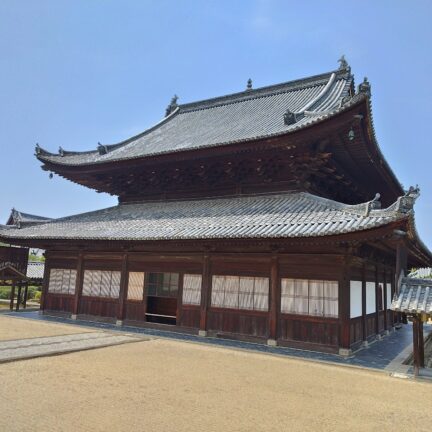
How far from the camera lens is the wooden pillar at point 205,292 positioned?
12.9 m

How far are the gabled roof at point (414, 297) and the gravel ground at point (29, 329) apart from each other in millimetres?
9759

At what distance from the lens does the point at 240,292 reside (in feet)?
40.9

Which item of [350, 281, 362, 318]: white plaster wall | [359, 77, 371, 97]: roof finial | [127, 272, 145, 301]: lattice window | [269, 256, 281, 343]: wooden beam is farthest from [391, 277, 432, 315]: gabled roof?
[127, 272, 145, 301]: lattice window

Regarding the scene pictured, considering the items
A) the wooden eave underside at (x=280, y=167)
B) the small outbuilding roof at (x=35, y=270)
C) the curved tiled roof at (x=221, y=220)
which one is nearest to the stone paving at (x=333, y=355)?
the curved tiled roof at (x=221, y=220)

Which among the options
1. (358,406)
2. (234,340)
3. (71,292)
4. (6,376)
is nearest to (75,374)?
(6,376)

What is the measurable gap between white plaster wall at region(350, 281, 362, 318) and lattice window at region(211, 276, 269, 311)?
2505 millimetres

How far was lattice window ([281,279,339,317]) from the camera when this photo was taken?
11.0m

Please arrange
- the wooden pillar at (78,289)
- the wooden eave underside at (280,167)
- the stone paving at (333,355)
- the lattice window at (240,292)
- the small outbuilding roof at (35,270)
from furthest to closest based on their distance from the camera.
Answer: the small outbuilding roof at (35,270) → the wooden pillar at (78,289) → the lattice window at (240,292) → the wooden eave underside at (280,167) → the stone paving at (333,355)

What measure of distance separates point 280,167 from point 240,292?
4.57 metres

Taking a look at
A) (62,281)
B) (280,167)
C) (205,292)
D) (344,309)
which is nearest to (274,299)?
(344,309)

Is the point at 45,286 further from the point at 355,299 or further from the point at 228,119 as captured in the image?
the point at 355,299

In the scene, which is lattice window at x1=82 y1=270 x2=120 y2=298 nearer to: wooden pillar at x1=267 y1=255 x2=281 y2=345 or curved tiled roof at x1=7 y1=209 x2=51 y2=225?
curved tiled roof at x1=7 y1=209 x2=51 y2=225

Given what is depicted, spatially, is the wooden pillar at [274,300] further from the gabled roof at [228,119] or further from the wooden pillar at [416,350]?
the gabled roof at [228,119]

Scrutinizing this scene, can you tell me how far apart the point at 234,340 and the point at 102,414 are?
7402 mm
